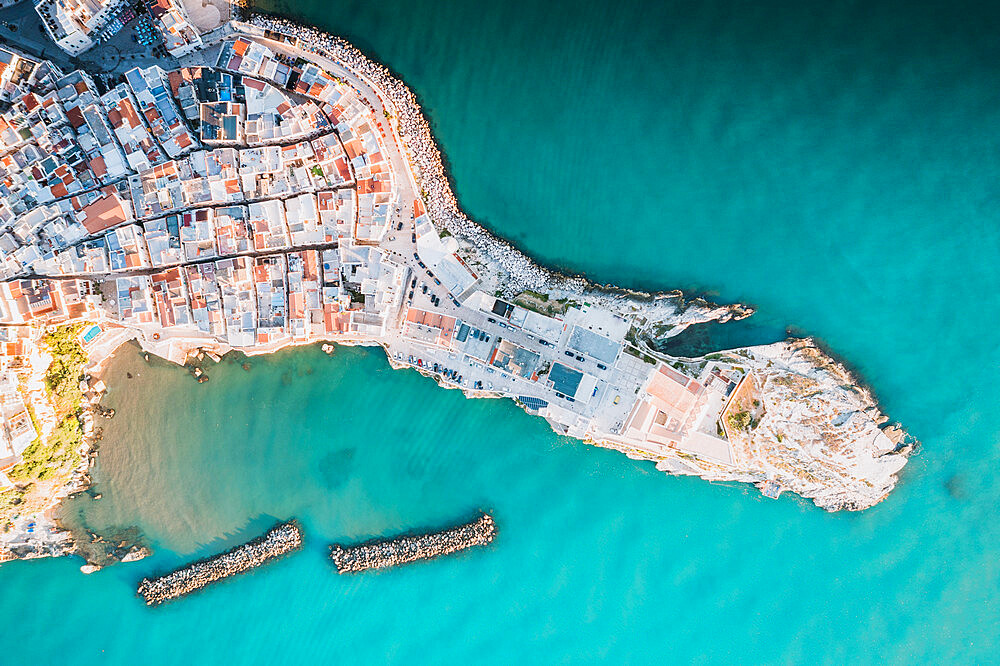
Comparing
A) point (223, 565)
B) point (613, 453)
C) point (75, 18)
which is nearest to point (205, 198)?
point (75, 18)

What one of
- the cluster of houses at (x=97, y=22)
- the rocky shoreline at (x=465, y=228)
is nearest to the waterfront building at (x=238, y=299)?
the rocky shoreline at (x=465, y=228)

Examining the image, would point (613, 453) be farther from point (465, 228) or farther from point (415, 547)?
point (465, 228)

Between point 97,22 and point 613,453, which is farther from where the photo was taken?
point 613,453

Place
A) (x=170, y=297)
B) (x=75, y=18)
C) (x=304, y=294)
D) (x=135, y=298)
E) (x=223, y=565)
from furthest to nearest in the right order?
(x=223, y=565)
(x=304, y=294)
(x=170, y=297)
(x=135, y=298)
(x=75, y=18)

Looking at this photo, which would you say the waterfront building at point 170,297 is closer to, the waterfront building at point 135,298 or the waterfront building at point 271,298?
the waterfront building at point 135,298

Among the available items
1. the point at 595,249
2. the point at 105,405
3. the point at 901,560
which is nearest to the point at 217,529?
the point at 105,405

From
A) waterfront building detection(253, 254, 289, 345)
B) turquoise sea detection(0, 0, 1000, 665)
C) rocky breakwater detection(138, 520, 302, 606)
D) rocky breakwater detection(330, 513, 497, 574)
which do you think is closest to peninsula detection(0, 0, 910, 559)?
waterfront building detection(253, 254, 289, 345)
